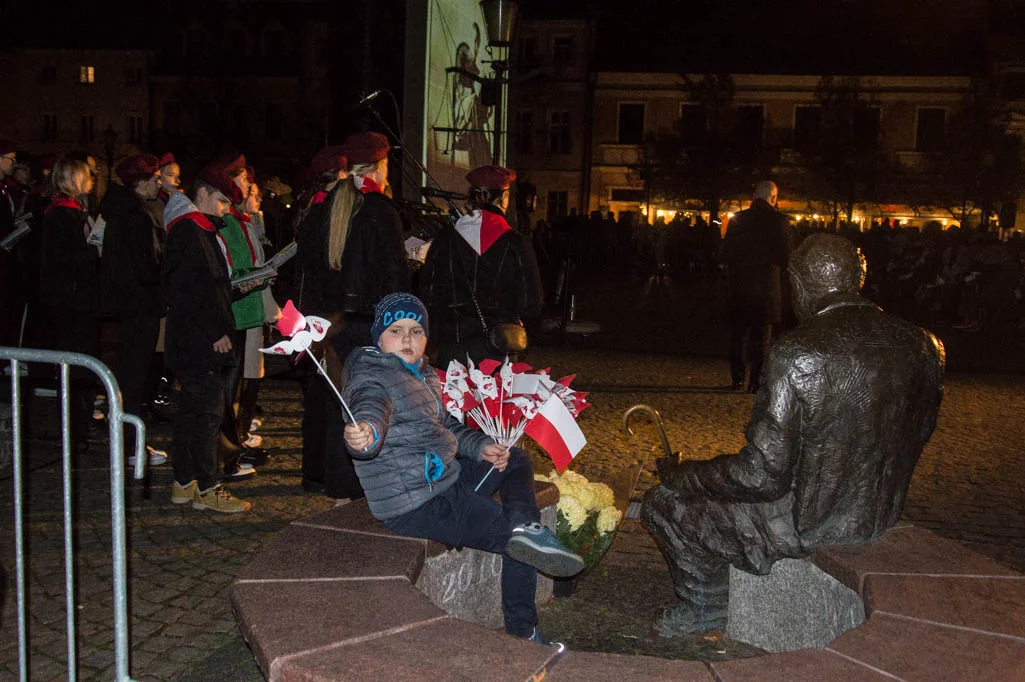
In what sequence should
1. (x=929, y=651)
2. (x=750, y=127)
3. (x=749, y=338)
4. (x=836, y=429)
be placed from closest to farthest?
(x=929, y=651) < (x=836, y=429) < (x=749, y=338) < (x=750, y=127)

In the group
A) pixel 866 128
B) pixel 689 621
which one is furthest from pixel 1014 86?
pixel 689 621

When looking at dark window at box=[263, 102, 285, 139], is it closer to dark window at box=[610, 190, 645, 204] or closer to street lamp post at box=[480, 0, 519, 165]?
dark window at box=[610, 190, 645, 204]

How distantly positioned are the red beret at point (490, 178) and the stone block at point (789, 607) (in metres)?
2.83

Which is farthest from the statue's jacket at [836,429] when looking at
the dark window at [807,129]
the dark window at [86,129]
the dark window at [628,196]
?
the dark window at [86,129]

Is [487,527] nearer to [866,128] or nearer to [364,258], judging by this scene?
[364,258]

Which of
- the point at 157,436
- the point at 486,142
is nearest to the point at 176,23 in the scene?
the point at 486,142

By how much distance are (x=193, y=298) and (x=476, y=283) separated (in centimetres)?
160

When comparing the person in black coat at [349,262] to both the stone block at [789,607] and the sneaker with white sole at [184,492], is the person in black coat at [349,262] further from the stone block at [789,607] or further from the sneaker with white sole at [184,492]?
the stone block at [789,607]

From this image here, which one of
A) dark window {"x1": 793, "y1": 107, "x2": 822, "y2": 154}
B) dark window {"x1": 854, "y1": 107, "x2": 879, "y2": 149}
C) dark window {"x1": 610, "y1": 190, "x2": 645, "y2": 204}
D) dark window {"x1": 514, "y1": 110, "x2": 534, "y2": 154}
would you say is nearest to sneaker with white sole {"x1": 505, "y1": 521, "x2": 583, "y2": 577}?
dark window {"x1": 793, "y1": 107, "x2": 822, "y2": 154}

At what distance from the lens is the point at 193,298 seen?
5.72 m

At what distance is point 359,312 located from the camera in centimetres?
581

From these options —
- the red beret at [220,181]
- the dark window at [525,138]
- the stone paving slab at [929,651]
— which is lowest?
the stone paving slab at [929,651]

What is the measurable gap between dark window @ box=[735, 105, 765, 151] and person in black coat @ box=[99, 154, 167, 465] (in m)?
39.3

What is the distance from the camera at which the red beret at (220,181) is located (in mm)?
5945
